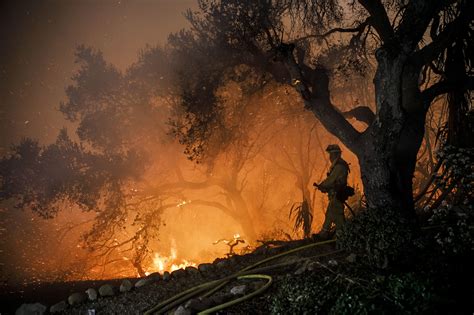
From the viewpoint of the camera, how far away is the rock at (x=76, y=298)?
6570 millimetres

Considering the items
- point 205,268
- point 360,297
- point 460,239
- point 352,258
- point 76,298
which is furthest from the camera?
point 205,268

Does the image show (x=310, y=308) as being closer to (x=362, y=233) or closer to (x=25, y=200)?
(x=362, y=233)

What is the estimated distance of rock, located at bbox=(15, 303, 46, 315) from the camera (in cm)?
636

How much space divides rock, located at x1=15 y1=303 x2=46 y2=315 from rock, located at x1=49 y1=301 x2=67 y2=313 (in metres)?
0.18

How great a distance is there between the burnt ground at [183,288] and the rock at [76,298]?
116 millimetres

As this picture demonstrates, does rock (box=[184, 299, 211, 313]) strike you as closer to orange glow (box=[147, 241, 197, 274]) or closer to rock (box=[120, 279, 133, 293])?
rock (box=[120, 279, 133, 293])

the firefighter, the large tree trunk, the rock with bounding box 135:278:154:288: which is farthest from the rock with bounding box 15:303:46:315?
the large tree trunk

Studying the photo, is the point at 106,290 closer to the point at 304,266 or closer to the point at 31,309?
the point at 31,309

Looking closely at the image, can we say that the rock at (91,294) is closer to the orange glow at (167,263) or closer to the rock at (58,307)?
the rock at (58,307)

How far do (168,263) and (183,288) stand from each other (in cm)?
1252

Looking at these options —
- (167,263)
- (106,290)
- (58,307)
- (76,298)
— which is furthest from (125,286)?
(167,263)

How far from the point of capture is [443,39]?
6.45 meters

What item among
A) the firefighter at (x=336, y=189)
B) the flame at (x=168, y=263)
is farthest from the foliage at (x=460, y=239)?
the flame at (x=168, y=263)

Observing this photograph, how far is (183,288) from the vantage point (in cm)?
650
